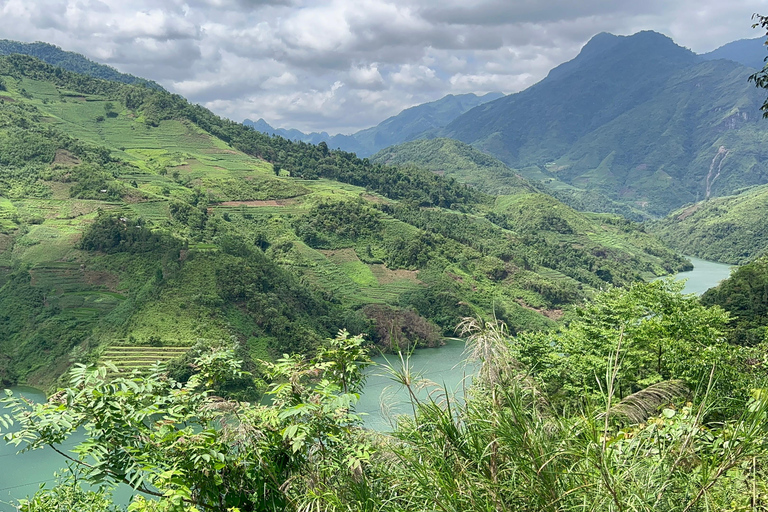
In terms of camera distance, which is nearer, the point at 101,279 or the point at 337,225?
the point at 101,279

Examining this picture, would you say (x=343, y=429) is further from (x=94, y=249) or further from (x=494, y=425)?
(x=94, y=249)

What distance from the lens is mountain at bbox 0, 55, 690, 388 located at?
33812mm

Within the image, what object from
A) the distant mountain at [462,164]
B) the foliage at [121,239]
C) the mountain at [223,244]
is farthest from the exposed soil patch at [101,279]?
the distant mountain at [462,164]

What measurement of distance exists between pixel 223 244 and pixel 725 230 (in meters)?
101

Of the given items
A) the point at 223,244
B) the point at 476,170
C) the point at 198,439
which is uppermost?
the point at 476,170

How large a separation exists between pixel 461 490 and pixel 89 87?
10007 cm

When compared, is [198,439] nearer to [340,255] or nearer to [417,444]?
[417,444]

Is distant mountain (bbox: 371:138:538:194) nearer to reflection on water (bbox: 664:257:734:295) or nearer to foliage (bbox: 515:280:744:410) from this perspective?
reflection on water (bbox: 664:257:734:295)

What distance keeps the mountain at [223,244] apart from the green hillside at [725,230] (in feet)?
53.7

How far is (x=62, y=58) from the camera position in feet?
537

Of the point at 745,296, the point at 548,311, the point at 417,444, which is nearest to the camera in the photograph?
the point at 417,444

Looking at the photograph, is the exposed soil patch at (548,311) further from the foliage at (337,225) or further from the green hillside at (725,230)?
the green hillside at (725,230)

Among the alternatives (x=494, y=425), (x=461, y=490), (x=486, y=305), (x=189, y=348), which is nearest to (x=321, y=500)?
(x=461, y=490)

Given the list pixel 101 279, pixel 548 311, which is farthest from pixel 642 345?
pixel 548 311
